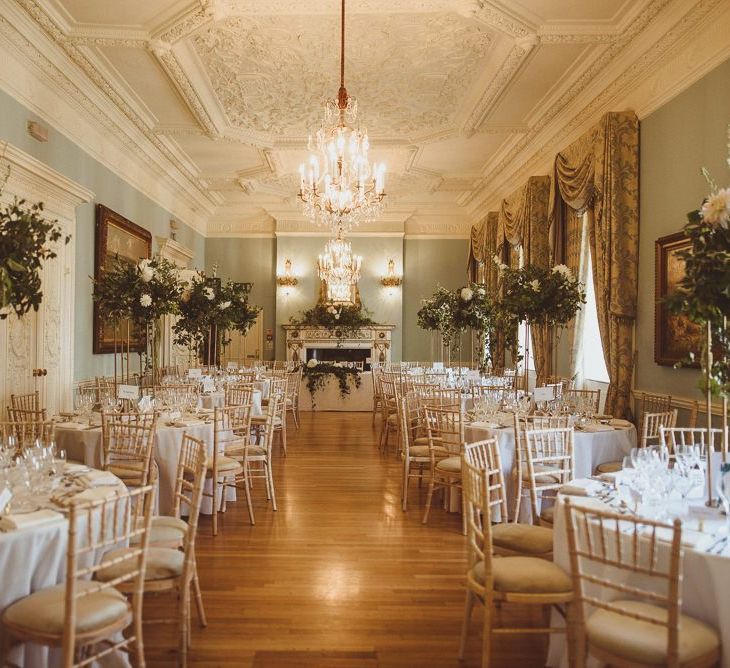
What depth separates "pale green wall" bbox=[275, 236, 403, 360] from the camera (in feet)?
52.7

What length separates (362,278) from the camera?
16109mm

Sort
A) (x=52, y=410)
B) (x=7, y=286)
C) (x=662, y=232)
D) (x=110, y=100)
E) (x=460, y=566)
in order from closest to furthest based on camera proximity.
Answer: (x=7, y=286), (x=460, y=566), (x=662, y=232), (x=52, y=410), (x=110, y=100)

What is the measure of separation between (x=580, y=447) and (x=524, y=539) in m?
2.19

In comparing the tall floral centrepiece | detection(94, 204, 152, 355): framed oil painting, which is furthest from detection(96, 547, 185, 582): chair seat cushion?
the tall floral centrepiece

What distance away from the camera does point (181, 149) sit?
11352 millimetres

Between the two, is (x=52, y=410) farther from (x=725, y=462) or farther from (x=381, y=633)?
(x=725, y=462)

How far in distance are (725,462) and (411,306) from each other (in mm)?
13173

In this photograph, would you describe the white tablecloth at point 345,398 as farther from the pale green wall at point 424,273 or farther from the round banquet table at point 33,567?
the round banquet table at point 33,567

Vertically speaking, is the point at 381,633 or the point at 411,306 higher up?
the point at 411,306

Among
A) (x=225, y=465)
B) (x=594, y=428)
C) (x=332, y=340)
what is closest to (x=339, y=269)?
(x=332, y=340)

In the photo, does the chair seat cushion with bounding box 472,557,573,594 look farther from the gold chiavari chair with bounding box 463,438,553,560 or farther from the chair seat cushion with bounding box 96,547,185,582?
the chair seat cushion with bounding box 96,547,185,582

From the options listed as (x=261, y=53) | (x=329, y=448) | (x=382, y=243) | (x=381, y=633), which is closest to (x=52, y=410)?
(x=329, y=448)

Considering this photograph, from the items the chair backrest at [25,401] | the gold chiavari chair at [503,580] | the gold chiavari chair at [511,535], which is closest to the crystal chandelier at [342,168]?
the chair backrest at [25,401]

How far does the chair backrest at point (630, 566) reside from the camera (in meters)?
2.38
